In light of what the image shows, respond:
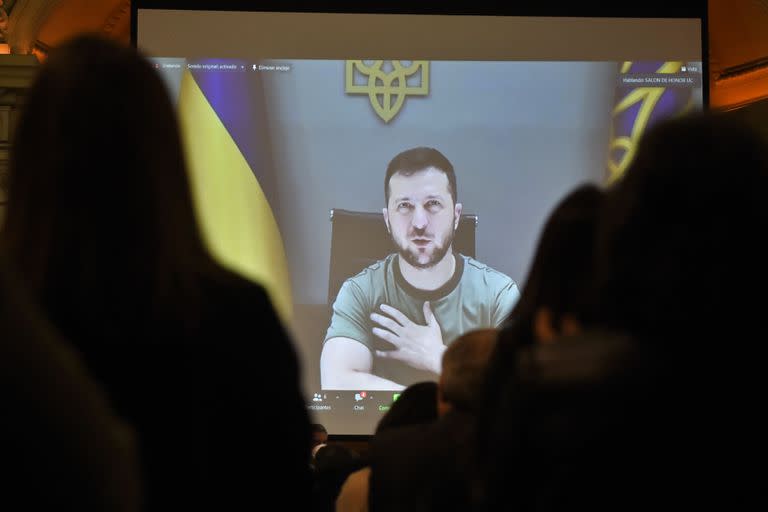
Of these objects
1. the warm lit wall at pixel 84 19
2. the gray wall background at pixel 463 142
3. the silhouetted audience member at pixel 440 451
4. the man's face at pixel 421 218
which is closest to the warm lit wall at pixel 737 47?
the gray wall background at pixel 463 142

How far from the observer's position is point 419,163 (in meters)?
5.66

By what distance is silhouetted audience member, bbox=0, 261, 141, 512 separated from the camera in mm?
571

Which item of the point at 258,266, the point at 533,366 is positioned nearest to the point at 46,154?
the point at 533,366

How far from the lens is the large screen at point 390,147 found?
5.54m

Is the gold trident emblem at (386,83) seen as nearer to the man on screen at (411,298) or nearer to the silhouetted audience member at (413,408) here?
the man on screen at (411,298)

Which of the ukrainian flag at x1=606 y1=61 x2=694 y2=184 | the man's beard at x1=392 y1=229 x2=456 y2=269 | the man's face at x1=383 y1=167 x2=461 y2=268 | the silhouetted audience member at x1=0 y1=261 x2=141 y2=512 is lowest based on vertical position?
the silhouetted audience member at x1=0 y1=261 x2=141 y2=512

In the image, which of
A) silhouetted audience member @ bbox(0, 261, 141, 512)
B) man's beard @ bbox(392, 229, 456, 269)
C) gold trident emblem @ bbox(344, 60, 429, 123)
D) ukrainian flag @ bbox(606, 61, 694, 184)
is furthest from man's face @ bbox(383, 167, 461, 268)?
silhouetted audience member @ bbox(0, 261, 141, 512)

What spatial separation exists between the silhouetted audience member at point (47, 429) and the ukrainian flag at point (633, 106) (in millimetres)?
5356

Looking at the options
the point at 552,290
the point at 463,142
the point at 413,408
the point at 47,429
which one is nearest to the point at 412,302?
the point at 463,142

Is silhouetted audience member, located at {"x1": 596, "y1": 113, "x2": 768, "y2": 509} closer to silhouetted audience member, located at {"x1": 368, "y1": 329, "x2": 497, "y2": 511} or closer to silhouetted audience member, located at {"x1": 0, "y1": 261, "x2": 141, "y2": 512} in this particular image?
silhouetted audience member, located at {"x1": 0, "y1": 261, "x2": 141, "y2": 512}

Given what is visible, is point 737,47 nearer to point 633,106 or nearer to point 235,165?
point 633,106

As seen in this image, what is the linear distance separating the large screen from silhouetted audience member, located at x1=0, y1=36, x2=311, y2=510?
14.4 feet

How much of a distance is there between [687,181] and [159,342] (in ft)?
1.82

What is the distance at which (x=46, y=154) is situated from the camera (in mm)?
1067
